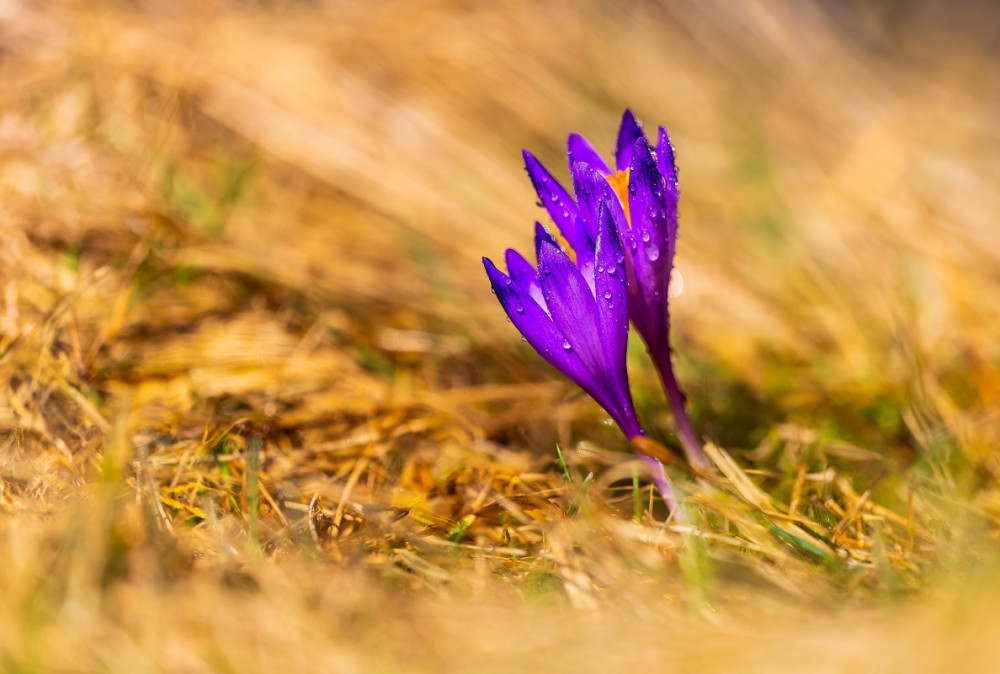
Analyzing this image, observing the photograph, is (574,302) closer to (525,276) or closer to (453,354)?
(525,276)

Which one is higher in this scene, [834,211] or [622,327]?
[834,211]

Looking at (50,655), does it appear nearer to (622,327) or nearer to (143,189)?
(622,327)

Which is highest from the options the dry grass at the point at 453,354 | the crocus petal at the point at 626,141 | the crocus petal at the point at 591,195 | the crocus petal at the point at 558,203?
the crocus petal at the point at 626,141

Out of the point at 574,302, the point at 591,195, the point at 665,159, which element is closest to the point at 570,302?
the point at 574,302

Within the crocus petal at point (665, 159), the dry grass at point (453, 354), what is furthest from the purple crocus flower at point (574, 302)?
the dry grass at point (453, 354)

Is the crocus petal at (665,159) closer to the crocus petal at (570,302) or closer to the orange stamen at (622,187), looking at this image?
the orange stamen at (622,187)

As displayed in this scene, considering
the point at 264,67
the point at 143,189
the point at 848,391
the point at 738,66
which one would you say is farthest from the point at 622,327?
the point at 738,66

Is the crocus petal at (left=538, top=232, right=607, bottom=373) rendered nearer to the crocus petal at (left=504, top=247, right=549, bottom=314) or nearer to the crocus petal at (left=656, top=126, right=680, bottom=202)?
the crocus petal at (left=504, top=247, right=549, bottom=314)
